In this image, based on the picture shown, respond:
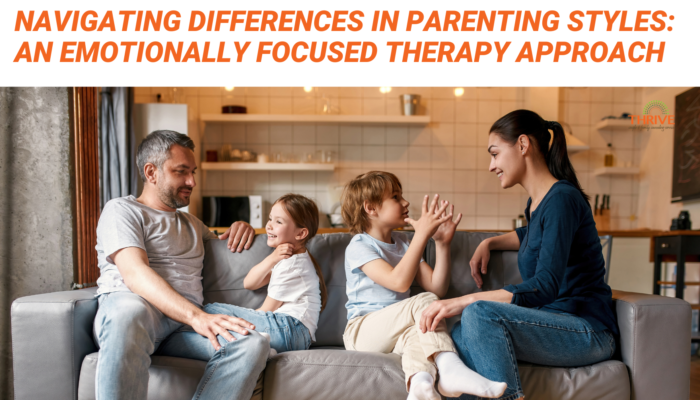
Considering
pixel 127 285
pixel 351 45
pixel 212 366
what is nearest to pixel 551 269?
pixel 212 366

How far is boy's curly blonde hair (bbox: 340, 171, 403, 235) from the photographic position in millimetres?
1760

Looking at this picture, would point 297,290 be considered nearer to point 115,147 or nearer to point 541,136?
point 541,136

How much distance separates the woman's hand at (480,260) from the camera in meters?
1.79

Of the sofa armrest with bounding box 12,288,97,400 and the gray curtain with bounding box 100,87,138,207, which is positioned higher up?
the gray curtain with bounding box 100,87,138,207

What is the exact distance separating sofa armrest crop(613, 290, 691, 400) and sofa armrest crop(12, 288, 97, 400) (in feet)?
5.37

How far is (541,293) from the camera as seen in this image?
52.9 inches

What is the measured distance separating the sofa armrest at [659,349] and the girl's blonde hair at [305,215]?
973 mm

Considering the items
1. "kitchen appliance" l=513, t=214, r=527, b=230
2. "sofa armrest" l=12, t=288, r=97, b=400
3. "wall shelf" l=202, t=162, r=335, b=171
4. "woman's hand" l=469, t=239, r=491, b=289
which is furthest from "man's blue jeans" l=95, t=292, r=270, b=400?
"kitchen appliance" l=513, t=214, r=527, b=230

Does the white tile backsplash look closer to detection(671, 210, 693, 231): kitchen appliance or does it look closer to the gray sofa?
detection(671, 210, 693, 231): kitchen appliance

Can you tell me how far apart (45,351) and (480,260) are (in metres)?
1.43

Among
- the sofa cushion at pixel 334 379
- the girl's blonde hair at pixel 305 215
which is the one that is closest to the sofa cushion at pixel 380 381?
the sofa cushion at pixel 334 379

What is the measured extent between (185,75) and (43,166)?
2.49 feet

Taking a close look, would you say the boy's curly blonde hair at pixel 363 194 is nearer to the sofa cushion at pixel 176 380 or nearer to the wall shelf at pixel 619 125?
the sofa cushion at pixel 176 380

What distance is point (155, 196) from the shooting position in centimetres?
177
